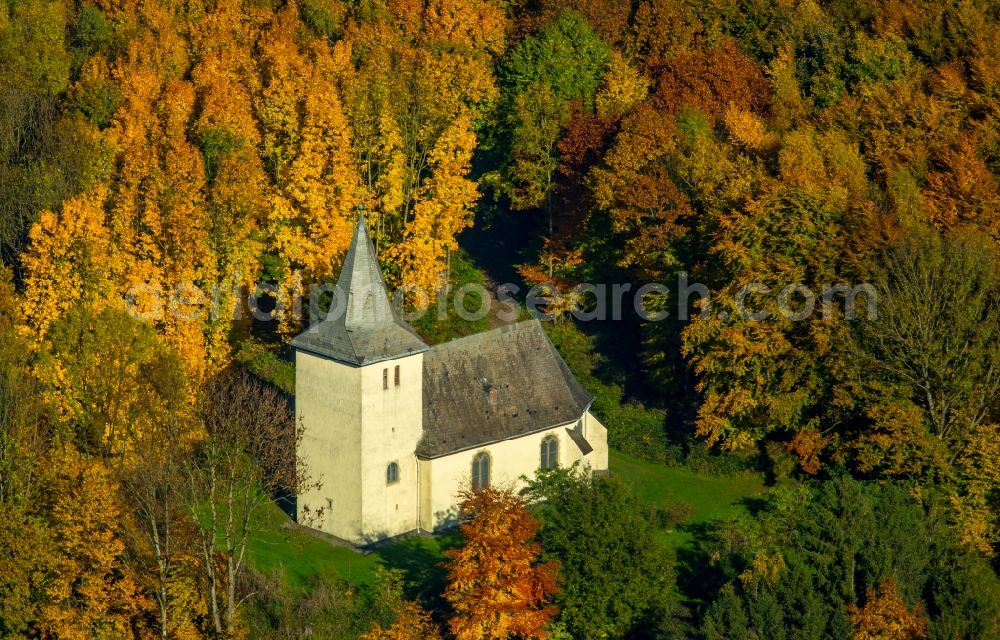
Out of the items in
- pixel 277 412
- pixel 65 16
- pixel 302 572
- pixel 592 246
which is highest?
pixel 65 16

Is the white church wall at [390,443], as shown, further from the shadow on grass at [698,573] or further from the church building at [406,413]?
the shadow on grass at [698,573]

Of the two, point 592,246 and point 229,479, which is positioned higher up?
point 592,246

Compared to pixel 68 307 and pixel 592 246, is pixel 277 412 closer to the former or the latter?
pixel 68 307

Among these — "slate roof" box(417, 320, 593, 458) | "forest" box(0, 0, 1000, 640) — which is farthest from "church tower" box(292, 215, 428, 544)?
"forest" box(0, 0, 1000, 640)

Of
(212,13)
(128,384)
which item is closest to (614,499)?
(128,384)

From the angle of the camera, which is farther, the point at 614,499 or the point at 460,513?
the point at 460,513

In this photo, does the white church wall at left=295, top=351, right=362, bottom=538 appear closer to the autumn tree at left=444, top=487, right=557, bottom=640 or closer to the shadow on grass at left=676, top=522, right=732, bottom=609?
the autumn tree at left=444, top=487, right=557, bottom=640

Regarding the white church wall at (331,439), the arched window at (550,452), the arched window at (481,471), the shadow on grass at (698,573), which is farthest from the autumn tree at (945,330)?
the white church wall at (331,439)

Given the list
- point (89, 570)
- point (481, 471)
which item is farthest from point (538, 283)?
point (89, 570)
